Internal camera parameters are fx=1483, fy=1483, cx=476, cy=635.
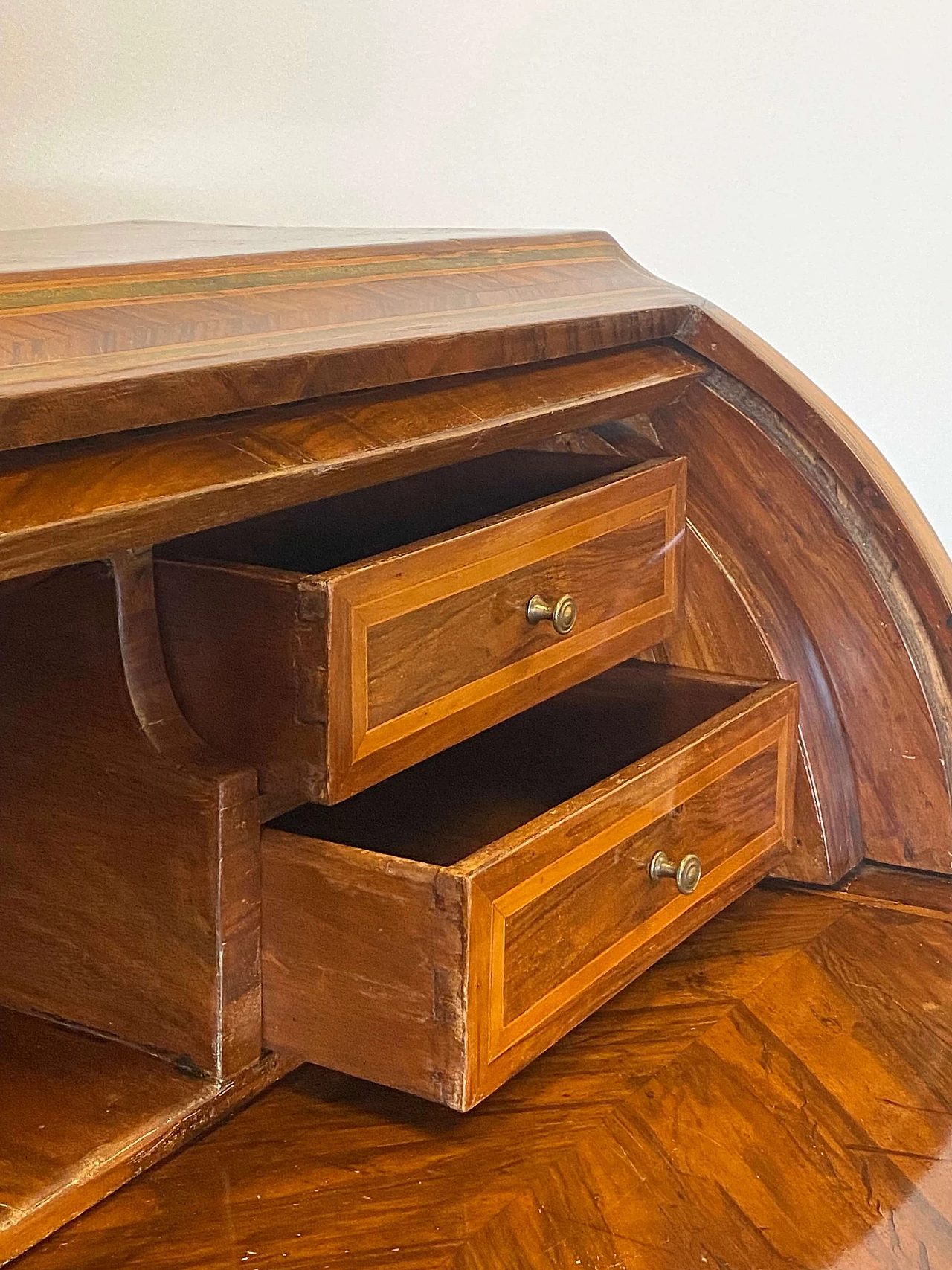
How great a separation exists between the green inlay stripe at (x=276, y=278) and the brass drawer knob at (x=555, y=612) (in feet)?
0.74

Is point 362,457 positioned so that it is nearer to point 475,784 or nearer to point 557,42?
point 475,784

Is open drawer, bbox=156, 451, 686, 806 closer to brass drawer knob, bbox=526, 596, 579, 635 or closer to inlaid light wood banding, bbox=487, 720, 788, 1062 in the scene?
brass drawer knob, bbox=526, 596, 579, 635

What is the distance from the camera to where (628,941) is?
0.94 metres

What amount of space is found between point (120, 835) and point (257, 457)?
9.9 inches

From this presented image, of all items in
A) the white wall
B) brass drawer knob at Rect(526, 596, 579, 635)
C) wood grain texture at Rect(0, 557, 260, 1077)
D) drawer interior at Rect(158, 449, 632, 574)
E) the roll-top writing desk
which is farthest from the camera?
the white wall

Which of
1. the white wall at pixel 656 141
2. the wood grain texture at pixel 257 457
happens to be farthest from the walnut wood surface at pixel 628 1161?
the white wall at pixel 656 141

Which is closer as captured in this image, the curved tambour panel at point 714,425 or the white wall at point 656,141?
the curved tambour panel at point 714,425

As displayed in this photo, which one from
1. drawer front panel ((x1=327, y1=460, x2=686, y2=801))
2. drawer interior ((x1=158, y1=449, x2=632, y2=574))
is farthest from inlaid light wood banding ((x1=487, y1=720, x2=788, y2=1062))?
drawer interior ((x1=158, y1=449, x2=632, y2=574))

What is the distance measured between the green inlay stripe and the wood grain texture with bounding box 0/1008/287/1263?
0.43 meters

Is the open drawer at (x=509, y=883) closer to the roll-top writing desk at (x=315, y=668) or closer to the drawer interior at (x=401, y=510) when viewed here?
the roll-top writing desk at (x=315, y=668)

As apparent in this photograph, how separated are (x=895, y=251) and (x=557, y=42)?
0.48 meters

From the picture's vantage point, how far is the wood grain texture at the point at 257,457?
0.60 metres

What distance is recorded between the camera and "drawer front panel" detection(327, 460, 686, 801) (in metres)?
0.79

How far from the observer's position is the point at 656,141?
183 centimetres
